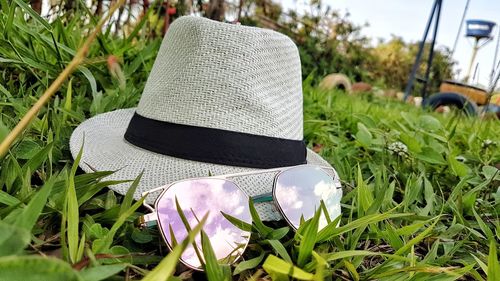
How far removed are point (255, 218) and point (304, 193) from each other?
123 millimetres

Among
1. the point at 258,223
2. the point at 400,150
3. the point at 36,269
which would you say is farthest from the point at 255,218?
the point at 400,150

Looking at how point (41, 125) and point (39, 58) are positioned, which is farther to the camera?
point (39, 58)

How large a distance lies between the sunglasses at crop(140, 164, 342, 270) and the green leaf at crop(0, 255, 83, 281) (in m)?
0.19

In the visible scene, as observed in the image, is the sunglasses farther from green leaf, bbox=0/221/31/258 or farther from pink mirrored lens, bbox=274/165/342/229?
green leaf, bbox=0/221/31/258

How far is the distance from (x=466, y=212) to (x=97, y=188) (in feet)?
2.55

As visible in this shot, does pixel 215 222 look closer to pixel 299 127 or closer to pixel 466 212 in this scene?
pixel 299 127

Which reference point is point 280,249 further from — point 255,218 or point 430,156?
point 430,156

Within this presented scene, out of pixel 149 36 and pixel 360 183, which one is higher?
pixel 149 36

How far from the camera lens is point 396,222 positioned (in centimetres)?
102

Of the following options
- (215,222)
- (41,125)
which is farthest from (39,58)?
(215,222)

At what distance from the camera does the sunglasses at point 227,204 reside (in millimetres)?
701

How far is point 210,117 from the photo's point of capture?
2.94ft

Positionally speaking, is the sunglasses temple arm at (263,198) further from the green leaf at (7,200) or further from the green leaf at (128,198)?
the green leaf at (7,200)

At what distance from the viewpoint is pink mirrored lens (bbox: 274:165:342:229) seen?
2.73 feet
